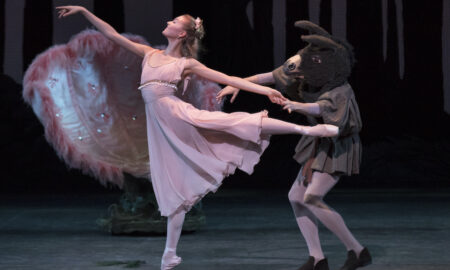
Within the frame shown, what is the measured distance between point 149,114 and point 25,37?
6061 mm

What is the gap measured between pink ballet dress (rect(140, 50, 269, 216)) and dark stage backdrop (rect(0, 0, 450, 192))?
5.88 m

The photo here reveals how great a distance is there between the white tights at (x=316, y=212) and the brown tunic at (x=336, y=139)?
0.07 metres

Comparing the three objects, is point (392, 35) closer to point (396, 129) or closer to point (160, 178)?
point (396, 129)

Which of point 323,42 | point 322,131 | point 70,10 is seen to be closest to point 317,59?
point 323,42

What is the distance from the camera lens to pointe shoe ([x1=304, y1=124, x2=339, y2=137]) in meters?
3.13

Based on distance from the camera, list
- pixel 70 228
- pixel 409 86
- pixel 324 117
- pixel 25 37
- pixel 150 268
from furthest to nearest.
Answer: pixel 409 86
pixel 25 37
pixel 70 228
pixel 150 268
pixel 324 117

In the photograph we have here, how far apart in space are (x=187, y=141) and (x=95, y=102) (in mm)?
1846

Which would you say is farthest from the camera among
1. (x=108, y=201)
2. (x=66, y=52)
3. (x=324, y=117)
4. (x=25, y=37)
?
(x=25, y=37)

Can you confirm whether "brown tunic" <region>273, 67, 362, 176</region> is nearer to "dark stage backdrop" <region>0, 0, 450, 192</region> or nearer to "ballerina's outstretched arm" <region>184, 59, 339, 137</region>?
"ballerina's outstretched arm" <region>184, 59, 339, 137</region>

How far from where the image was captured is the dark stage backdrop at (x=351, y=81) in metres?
9.35

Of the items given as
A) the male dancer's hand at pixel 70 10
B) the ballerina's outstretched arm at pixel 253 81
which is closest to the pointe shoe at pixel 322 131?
the ballerina's outstretched arm at pixel 253 81

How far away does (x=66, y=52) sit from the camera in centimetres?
470

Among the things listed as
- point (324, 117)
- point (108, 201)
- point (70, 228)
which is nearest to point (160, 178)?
point (324, 117)

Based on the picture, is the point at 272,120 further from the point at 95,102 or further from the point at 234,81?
the point at 95,102
